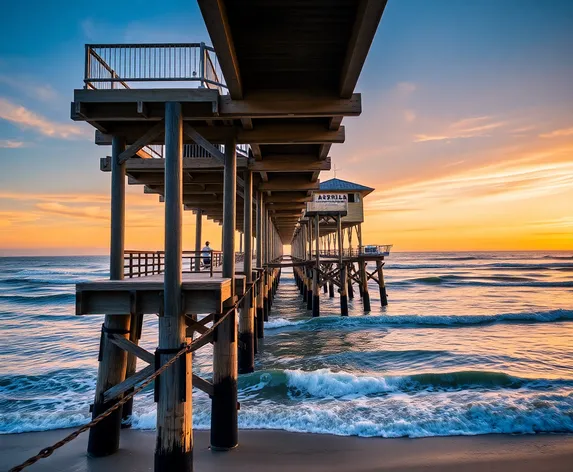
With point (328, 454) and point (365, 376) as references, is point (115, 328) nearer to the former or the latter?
point (328, 454)

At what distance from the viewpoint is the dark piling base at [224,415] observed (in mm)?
6758

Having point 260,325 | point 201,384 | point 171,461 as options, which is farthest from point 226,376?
point 260,325

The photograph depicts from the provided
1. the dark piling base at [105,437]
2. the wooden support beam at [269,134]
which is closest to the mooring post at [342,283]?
the wooden support beam at [269,134]

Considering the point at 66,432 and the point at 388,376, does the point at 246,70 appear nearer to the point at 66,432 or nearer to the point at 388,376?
the point at 66,432

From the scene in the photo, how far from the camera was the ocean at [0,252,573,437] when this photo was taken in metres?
8.75

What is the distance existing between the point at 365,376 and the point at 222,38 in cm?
975

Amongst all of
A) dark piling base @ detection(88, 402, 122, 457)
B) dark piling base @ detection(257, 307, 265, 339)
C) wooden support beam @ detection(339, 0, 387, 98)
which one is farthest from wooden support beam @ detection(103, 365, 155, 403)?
dark piling base @ detection(257, 307, 265, 339)

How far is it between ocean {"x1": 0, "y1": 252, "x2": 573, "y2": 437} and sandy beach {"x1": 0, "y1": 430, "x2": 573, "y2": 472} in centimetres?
43

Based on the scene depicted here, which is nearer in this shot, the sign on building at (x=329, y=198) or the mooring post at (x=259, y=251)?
the mooring post at (x=259, y=251)

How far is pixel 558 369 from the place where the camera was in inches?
493

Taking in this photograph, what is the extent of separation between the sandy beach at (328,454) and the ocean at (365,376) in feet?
1.40

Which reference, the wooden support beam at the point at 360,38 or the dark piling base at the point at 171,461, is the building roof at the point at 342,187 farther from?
the dark piling base at the point at 171,461

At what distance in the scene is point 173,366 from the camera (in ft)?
16.5

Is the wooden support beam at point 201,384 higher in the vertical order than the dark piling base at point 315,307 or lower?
higher
